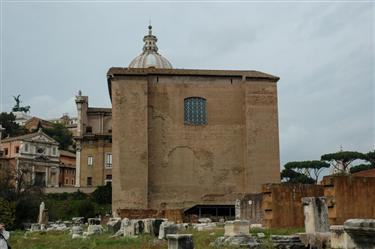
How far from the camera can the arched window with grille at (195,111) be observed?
36719 millimetres

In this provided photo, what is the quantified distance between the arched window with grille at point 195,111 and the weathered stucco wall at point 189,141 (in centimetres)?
32

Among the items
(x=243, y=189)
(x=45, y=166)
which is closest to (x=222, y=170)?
(x=243, y=189)

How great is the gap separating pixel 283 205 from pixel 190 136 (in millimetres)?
19916

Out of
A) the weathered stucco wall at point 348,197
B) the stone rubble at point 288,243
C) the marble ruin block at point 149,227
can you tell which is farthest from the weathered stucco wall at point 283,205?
the stone rubble at point 288,243

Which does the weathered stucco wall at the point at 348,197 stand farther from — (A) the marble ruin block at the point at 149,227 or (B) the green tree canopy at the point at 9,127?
(B) the green tree canopy at the point at 9,127

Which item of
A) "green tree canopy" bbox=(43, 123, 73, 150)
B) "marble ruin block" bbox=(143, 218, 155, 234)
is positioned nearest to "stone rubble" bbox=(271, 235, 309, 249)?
"marble ruin block" bbox=(143, 218, 155, 234)

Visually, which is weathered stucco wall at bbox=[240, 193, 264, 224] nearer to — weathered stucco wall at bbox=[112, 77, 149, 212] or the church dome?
weathered stucco wall at bbox=[112, 77, 149, 212]

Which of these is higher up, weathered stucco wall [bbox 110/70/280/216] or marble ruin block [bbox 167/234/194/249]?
weathered stucco wall [bbox 110/70/280/216]

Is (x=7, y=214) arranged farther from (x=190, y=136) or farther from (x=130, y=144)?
(x=190, y=136)

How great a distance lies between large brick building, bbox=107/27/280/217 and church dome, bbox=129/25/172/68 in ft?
45.1

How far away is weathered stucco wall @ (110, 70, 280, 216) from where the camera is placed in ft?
113

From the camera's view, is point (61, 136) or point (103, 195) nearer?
point (103, 195)

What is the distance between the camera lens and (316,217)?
1084cm

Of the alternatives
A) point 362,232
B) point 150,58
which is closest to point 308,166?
point 150,58
